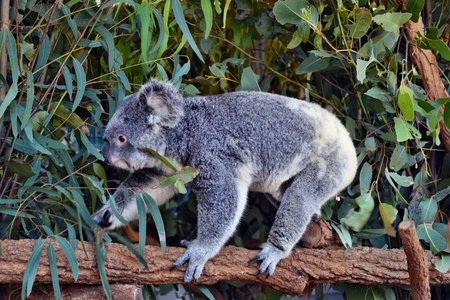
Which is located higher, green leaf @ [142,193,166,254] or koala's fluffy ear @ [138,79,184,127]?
koala's fluffy ear @ [138,79,184,127]

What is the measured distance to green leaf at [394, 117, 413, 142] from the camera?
2.34 m

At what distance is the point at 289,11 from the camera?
2.61 m

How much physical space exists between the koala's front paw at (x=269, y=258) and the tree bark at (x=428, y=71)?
1242 mm

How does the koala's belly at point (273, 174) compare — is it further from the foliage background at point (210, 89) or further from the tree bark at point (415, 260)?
the tree bark at point (415, 260)

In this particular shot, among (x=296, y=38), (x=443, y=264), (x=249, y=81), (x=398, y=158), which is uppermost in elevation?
(x=296, y=38)

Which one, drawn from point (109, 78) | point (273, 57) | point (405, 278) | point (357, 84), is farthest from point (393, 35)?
point (109, 78)

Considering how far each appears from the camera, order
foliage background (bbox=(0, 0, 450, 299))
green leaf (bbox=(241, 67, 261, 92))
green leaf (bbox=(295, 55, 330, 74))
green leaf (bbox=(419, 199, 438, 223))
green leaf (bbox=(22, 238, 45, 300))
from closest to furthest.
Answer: green leaf (bbox=(22, 238, 45, 300)), foliage background (bbox=(0, 0, 450, 299)), green leaf (bbox=(419, 199, 438, 223)), green leaf (bbox=(295, 55, 330, 74)), green leaf (bbox=(241, 67, 261, 92))

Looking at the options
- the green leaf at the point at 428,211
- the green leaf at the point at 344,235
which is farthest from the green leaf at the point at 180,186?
the green leaf at the point at 428,211

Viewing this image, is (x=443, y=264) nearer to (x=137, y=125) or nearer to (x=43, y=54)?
(x=137, y=125)

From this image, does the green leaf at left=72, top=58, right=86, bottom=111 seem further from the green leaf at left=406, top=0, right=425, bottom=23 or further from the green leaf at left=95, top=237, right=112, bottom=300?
the green leaf at left=406, top=0, right=425, bottom=23

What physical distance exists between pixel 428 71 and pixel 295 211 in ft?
3.96

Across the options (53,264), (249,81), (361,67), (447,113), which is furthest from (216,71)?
(53,264)

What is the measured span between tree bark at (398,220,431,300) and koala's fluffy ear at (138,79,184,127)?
122 cm

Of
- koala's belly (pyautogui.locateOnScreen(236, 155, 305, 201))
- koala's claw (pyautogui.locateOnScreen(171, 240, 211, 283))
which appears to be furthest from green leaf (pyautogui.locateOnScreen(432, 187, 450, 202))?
koala's claw (pyautogui.locateOnScreen(171, 240, 211, 283))
